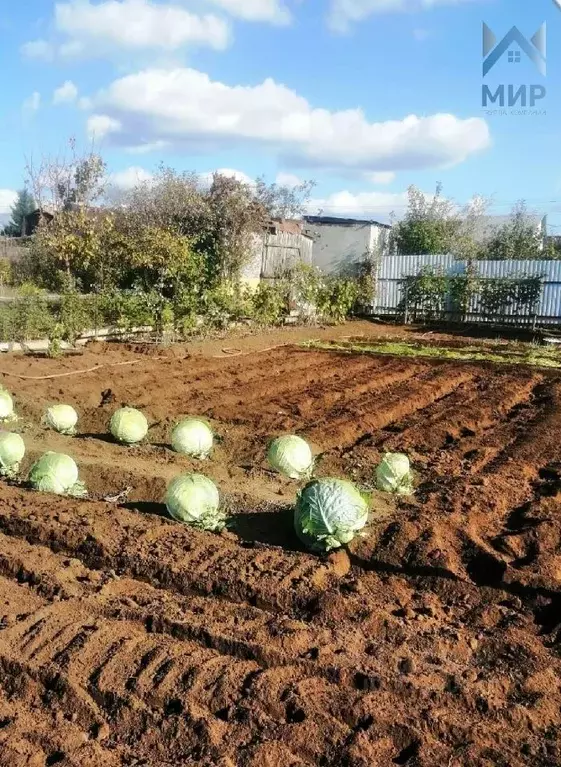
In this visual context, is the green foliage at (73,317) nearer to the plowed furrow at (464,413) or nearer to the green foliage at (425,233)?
the plowed furrow at (464,413)

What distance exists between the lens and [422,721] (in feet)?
10.2

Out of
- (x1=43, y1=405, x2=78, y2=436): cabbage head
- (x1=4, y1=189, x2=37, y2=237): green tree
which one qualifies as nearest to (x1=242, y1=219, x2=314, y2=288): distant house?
(x1=43, y1=405, x2=78, y2=436): cabbage head

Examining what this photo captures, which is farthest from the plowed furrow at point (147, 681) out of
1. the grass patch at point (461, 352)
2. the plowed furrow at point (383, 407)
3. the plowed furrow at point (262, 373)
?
the grass patch at point (461, 352)

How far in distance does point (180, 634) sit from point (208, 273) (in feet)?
58.7

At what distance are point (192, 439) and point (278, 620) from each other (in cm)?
329

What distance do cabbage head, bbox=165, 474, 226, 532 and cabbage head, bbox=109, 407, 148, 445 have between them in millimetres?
2160

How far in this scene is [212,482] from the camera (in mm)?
5762

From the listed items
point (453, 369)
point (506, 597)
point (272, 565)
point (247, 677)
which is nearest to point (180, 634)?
point (247, 677)

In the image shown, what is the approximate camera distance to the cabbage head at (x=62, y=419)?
25.9 feet

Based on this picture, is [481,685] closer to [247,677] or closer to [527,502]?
[247,677]

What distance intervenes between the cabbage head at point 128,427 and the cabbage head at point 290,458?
1.67 meters

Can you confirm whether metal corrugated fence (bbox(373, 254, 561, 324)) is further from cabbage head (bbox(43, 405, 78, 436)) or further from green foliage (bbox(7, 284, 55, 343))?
cabbage head (bbox(43, 405, 78, 436))

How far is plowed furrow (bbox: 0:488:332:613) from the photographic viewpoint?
4.41 metres

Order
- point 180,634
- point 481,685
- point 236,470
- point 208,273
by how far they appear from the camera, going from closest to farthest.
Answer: point 481,685, point 180,634, point 236,470, point 208,273
